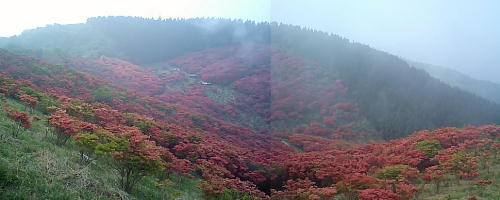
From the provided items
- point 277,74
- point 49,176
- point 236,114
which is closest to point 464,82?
point 277,74

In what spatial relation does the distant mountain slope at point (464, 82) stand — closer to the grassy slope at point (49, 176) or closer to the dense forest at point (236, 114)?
the dense forest at point (236, 114)

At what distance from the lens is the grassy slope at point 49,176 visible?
22.8 feet

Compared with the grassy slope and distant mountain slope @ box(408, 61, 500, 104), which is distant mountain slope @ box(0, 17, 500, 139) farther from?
the grassy slope

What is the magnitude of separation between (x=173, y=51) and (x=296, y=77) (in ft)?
88.0

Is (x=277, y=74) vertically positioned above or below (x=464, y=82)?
above

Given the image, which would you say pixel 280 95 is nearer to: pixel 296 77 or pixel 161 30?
pixel 296 77

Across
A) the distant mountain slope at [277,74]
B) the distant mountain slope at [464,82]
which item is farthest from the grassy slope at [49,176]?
the distant mountain slope at [464,82]

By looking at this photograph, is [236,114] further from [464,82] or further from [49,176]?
[464,82]

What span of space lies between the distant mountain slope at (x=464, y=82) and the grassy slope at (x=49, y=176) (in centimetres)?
7118

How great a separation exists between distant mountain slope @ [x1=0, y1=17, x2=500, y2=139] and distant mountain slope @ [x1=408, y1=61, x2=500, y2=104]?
24.2m

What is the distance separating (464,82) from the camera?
3219 inches

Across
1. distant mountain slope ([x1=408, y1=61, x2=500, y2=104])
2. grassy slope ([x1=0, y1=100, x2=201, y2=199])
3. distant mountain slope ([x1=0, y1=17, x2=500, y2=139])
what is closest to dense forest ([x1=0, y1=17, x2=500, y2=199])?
grassy slope ([x1=0, y1=100, x2=201, y2=199])

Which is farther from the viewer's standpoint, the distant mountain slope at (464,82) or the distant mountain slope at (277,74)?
the distant mountain slope at (464,82)

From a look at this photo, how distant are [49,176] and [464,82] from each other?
89.3 meters
